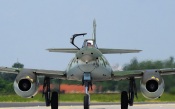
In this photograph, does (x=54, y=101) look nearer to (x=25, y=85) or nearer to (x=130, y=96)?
(x=25, y=85)

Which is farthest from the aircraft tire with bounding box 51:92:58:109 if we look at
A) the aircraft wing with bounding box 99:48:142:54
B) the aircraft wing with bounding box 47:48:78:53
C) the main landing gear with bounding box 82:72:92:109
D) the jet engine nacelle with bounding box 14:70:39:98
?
the main landing gear with bounding box 82:72:92:109

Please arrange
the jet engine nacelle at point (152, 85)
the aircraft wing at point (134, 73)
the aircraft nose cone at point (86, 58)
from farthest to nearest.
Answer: the aircraft wing at point (134, 73)
the jet engine nacelle at point (152, 85)
the aircraft nose cone at point (86, 58)

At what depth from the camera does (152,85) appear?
20.9 meters

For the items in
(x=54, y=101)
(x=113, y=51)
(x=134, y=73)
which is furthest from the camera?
(x=54, y=101)

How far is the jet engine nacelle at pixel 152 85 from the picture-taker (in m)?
20.7

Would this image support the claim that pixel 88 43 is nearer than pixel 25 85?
Yes

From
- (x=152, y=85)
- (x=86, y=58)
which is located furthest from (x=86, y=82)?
(x=152, y=85)

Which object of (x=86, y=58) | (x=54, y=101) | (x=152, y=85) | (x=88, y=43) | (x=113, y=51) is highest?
(x=88, y=43)

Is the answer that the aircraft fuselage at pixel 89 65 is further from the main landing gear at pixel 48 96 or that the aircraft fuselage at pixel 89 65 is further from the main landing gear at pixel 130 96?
the main landing gear at pixel 130 96

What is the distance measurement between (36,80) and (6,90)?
32756mm

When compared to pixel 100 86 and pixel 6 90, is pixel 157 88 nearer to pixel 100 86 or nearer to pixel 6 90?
pixel 100 86

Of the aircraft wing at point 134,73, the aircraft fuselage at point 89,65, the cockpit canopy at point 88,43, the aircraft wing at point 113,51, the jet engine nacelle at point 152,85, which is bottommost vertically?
the jet engine nacelle at point 152,85

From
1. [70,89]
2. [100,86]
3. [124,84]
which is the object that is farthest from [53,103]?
[70,89]

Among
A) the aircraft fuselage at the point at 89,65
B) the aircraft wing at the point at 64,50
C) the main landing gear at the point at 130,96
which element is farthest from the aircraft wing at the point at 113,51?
the aircraft fuselage at the point at 89,65
